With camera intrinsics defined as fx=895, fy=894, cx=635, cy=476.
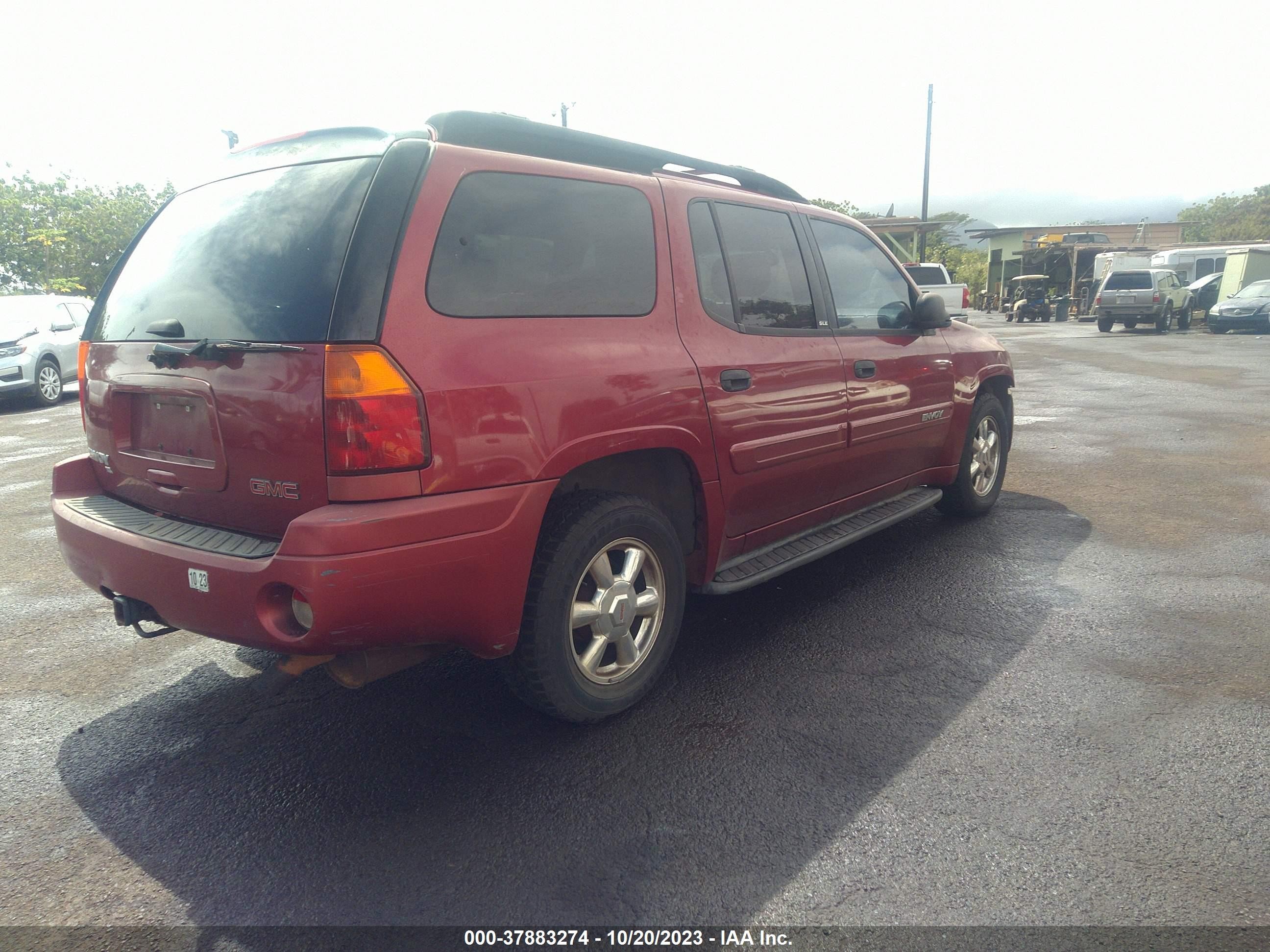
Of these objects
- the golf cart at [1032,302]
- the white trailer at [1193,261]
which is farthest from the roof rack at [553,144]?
the white trailer at [1193,261]

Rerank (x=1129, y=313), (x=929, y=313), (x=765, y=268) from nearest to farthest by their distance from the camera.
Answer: (x=765, y=268)
(x=929, y=313)
(x=1129, y=313)

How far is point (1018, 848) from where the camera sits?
238 centimetres

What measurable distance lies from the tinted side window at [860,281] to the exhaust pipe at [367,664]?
8.45 feet

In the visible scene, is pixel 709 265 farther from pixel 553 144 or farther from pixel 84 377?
pixel 84 377

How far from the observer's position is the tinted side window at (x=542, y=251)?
2.58 meters

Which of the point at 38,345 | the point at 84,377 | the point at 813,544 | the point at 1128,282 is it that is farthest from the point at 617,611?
Answer: the point at 1128,282

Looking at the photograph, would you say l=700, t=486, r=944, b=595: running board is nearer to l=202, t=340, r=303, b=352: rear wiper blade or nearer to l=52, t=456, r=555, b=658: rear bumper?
l=52, t=456, r=555, b=658: rear bumper

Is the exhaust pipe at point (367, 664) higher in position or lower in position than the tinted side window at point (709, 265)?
lower

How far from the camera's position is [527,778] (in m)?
2.77

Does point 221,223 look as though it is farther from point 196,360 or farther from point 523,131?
point 523,131

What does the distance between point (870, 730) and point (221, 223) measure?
271 cm

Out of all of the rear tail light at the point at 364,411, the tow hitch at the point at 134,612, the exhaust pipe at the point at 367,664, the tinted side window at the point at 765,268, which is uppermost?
the tinted side window at the point at 765,268

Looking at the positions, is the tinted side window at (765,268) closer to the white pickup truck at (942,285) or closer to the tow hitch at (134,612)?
the tow hitch at (134,612)

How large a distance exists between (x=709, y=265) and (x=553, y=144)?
0.77 m
